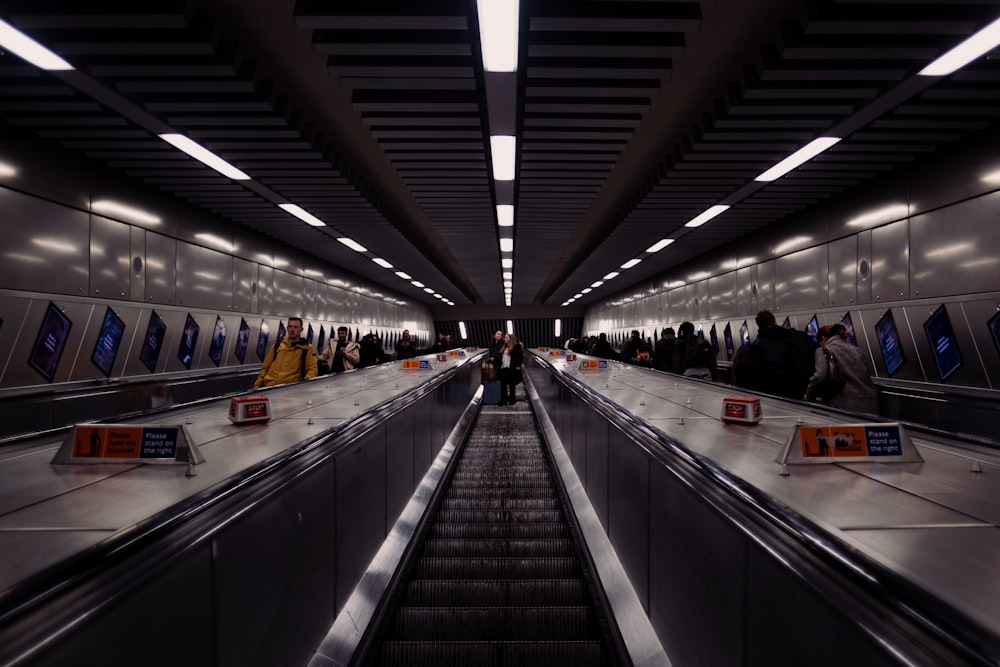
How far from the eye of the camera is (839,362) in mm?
5211

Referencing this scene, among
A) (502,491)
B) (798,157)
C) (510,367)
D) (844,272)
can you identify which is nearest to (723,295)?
(844,272)

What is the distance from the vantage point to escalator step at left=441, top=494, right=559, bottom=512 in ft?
16.0

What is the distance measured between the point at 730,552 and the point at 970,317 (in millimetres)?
6299

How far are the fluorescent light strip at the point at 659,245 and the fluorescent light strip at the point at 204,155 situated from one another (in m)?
7.95

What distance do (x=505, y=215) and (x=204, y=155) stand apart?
15.2 feet

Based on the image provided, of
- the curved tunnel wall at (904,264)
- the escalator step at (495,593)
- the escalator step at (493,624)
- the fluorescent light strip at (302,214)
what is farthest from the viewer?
the fluorescent light strip at (302,214)

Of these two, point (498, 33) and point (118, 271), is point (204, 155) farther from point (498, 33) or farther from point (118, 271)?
point (498, 33)

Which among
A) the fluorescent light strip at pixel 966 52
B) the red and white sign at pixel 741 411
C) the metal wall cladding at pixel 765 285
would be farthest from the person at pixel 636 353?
the red and white sign at pixel 741 411

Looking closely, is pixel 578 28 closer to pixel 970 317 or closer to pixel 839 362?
pixel 839 362

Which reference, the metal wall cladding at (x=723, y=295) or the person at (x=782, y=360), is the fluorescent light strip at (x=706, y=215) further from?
the person at (x=782, y=360)

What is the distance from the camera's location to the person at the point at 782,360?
18.5ft

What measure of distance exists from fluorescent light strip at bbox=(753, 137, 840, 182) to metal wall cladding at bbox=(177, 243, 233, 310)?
8604 millimetres

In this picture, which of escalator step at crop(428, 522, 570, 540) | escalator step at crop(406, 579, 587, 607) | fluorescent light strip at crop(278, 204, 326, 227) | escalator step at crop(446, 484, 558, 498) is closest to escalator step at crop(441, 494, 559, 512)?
escalator step at crop(446, 484, 558, 498)

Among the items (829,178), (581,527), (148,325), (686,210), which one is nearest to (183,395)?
(148,325)
